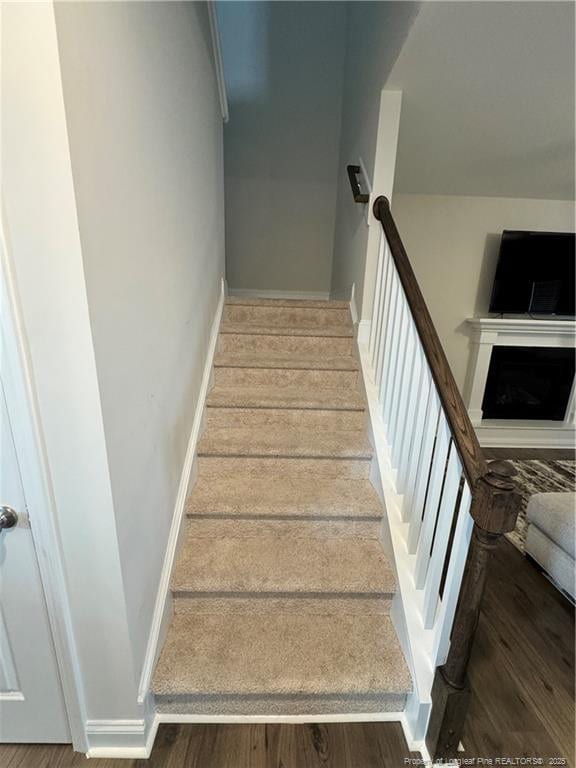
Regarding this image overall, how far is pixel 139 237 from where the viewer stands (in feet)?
4.01

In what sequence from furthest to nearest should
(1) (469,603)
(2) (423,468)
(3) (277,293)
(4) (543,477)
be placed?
(3) (277,293) → (4) (543,477) → (2) (423,468) → (1) (469,603)

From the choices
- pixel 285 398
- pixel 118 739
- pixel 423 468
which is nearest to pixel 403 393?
pixel 423 468

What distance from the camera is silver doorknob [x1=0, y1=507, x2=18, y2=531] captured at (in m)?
1.05

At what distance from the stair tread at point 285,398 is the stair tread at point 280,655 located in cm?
101

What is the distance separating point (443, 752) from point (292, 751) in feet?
1.51

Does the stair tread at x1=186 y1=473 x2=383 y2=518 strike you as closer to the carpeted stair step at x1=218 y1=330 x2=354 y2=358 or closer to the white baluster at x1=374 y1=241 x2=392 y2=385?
the white baluster at x1=374 y1=241 x2=392 y2=385

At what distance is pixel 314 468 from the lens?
2.09 meters

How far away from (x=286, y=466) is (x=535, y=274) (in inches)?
118

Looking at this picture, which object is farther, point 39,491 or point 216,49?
point 216,49

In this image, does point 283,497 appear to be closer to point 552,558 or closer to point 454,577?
point 454,577

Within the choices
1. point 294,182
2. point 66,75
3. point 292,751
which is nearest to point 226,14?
point 294,182

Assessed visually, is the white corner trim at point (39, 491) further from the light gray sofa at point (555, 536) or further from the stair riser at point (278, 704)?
the light gray sofa at point (555, 536)

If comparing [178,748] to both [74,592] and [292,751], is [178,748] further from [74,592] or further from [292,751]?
[74,592]

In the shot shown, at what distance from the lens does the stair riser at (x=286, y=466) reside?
2059mm
